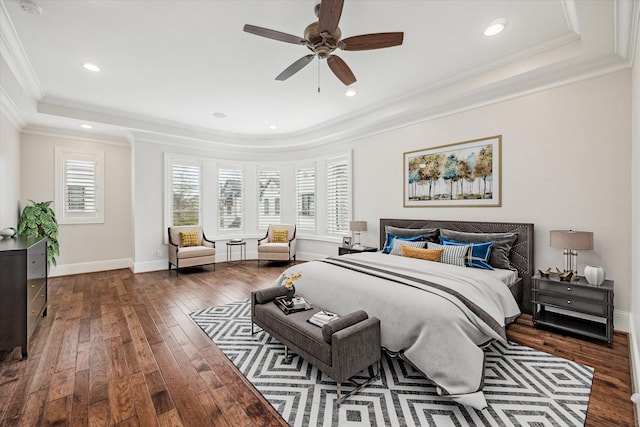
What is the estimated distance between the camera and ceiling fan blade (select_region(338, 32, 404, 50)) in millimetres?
2408

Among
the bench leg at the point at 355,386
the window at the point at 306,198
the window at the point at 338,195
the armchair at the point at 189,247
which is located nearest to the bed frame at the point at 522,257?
the bench leg at the point at 355,386

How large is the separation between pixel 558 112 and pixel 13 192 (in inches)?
313

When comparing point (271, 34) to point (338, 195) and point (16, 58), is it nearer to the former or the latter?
point (16, 58)

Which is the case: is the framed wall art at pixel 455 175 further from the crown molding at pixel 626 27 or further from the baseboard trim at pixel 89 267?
the baseboard trim at pixel 89 267

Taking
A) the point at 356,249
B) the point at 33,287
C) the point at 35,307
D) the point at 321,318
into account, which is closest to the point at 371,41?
the point at 321,318

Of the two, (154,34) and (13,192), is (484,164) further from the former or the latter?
(13,192)

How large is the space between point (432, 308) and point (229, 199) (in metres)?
6.07

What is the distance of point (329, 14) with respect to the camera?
7.06 feet

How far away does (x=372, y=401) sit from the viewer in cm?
198

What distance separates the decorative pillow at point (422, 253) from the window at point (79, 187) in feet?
20.4

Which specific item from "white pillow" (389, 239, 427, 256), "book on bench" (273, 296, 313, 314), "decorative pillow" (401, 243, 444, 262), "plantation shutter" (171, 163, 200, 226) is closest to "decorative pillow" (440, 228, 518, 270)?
"decorative pillow" (401, 243, 444, 262)

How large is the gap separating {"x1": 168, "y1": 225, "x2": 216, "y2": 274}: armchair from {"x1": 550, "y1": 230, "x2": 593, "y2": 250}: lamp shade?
Answer: 5715 mm

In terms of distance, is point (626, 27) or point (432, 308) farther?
point (626, 27)

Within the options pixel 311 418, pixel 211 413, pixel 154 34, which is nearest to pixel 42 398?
pixel 211 413
